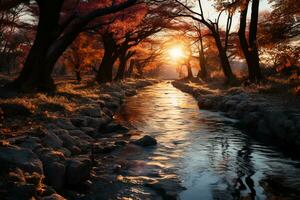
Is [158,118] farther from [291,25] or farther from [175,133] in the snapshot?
[291,25]

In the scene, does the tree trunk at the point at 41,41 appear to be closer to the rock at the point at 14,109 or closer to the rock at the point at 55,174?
the rock at the point at 14,109

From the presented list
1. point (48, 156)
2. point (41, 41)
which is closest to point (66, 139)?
point (48, 156)

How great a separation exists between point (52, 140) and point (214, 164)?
11.5 ft

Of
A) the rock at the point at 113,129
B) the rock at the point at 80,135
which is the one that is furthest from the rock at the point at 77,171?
the rock at the point at 113,129

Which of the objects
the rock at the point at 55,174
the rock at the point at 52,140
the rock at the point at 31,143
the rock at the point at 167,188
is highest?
the rock at the point at 31,143

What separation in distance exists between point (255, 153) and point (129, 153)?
10.4ft

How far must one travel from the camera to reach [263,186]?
23.4 ft

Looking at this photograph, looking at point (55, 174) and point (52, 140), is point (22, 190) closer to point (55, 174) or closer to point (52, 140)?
point (55, 174)

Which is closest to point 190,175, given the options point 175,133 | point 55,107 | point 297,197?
point 297,197

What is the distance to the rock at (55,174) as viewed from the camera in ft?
21.1

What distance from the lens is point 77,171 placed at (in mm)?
6875

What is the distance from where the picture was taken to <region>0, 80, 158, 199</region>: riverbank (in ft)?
18.7

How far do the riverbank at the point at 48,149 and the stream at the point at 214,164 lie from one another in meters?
0.96

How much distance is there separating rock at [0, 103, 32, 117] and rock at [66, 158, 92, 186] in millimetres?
3802
